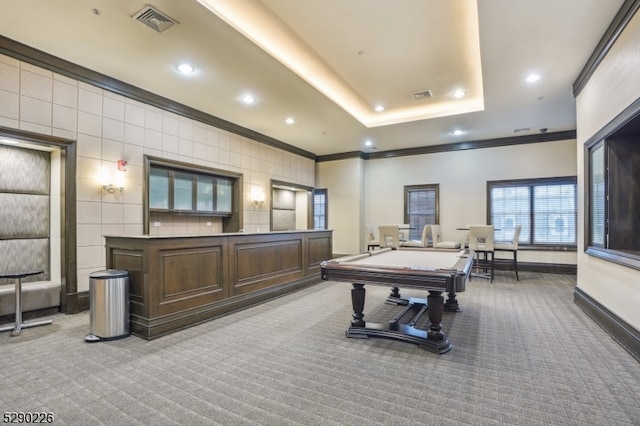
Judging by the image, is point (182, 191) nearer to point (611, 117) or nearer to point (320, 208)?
point (320, 208)

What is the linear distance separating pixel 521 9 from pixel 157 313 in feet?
15.9

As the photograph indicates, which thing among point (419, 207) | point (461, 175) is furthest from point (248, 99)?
point (461, 175)

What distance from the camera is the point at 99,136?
4.55 meters

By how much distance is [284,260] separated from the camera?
17.9 ft

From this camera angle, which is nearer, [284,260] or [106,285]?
[106,285]

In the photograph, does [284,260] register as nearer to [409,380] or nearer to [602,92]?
[409,380]

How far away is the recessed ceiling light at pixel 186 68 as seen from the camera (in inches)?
168

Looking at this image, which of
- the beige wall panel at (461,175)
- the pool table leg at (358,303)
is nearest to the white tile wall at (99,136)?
the pool table leg at (358,303)

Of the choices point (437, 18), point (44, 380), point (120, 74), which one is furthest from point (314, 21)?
point (44, 380)

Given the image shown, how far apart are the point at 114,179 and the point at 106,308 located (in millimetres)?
2239

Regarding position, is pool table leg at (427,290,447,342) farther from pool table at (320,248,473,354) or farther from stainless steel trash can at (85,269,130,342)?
stainless steel trash can at (85,269,130,342)

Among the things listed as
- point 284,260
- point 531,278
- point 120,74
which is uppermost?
point 120,74

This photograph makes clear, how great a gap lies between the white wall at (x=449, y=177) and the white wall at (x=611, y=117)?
3344 mm

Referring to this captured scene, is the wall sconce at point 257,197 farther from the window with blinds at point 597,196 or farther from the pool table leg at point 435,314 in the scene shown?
the window with blinds at point 597,196
